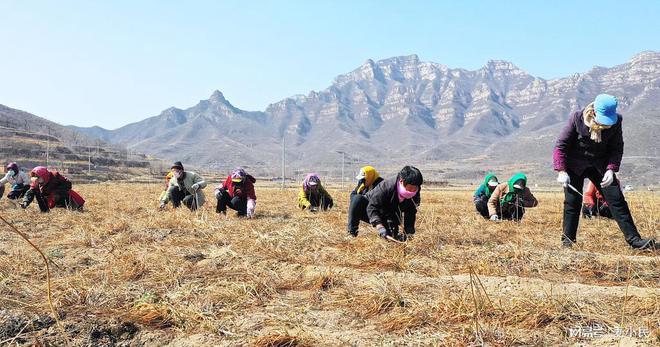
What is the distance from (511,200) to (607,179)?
3.41 meters

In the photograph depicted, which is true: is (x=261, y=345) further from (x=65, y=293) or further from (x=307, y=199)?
(x=307, y=199)

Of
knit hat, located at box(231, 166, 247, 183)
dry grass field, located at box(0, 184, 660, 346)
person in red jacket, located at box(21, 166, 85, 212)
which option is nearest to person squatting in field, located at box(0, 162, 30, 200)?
person in red jacket, located at box(21, 166, 85, 212)

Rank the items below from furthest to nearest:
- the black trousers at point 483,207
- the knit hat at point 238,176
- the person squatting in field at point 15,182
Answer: the person squatting in field at point 15,182 → the knit hat at point 238,176 → the black trousers at point 483,207

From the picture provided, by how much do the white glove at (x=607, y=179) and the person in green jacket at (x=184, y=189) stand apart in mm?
7234

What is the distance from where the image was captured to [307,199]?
35.6 feet

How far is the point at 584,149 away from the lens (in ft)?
16.5

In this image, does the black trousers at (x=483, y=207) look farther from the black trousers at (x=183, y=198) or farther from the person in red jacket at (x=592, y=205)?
the black trousers at (x=183, y=198)

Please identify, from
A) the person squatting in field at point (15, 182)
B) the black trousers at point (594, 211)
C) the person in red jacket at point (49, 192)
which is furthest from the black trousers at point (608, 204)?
the person squatting in field at point (15, 182)

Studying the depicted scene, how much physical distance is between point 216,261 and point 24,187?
920 centimetres

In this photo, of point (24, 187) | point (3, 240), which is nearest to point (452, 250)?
point (3, 240)

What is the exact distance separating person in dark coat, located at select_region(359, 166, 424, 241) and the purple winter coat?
1.56m

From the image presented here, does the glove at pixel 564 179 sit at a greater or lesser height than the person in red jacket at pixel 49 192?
greater

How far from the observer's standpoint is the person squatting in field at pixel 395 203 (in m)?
5.09

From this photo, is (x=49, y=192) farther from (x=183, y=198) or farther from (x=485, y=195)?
(x=485, y=195)
